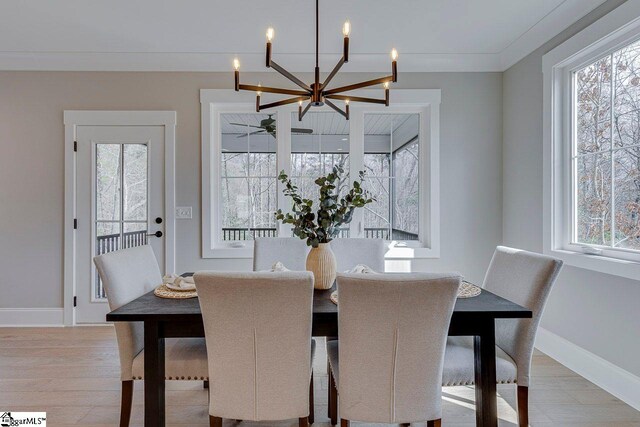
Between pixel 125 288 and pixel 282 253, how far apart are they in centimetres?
105

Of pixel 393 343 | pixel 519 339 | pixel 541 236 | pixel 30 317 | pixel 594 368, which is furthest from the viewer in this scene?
pixel 30 317

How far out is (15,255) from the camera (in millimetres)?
3525

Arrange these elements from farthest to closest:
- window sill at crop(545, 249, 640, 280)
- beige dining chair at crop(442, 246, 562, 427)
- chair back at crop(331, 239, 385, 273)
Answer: chair back at crop(331, 239, 385, 273)
window sill at crop(545, 249, 640, 280)
beige dining chair at crop(442, 246, 562, 427)

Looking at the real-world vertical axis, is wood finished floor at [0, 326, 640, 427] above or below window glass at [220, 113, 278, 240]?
below

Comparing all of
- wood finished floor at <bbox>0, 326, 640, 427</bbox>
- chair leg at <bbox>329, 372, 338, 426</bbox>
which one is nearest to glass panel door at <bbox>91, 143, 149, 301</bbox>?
wood finished floor at <bbox>0, 326, 640, 427</bbox>

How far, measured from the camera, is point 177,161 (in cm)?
356

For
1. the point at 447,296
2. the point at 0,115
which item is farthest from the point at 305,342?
the point at 0,115

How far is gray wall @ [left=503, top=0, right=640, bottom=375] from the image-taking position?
7.34 ft

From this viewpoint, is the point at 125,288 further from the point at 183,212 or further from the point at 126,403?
the point at 183,212

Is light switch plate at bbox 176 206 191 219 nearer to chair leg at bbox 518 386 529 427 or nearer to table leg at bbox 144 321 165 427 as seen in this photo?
table leg at bbox 144 321 165 427

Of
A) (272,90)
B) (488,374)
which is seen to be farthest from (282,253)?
(488,374)

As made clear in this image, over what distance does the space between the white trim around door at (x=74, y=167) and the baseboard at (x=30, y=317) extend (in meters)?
0.09

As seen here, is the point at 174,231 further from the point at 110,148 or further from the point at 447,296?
the point at 447,296

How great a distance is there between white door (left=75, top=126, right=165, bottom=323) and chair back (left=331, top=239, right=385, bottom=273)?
190cm
